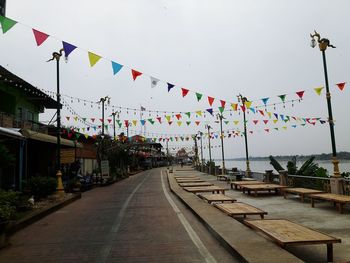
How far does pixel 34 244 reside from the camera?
28.6ft

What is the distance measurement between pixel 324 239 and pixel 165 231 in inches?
177

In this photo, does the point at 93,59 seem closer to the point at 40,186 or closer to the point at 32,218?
the point at 32,218

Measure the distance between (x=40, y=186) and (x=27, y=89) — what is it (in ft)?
34.6

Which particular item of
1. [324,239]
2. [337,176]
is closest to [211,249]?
[324,239]

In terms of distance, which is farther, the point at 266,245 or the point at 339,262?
the point at 266,245

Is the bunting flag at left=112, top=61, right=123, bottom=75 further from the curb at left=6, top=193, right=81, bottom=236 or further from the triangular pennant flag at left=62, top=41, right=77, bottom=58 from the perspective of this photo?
the curb at left=6, top=193, right=81, bottom=236

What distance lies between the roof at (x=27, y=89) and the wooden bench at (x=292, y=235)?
56.7ft

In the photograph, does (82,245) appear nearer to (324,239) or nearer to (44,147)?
(324,239)

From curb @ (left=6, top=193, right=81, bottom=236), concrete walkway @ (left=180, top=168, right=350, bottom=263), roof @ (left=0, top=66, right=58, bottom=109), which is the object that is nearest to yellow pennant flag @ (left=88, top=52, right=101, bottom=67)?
curb @ (left=6, top=193, right=81, bottom=236)

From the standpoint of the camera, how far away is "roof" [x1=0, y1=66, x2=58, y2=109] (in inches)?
853

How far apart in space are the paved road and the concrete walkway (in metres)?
1.53

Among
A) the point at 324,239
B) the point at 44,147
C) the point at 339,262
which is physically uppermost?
the point at 44,147

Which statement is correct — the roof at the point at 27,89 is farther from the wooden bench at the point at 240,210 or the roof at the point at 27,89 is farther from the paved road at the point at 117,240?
the wooden bench at the point at 240,210

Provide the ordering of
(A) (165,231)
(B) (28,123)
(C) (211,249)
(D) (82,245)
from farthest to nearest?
(B) (28,123), (A) (165,231), (D) (82,245), (C) (211,249)
